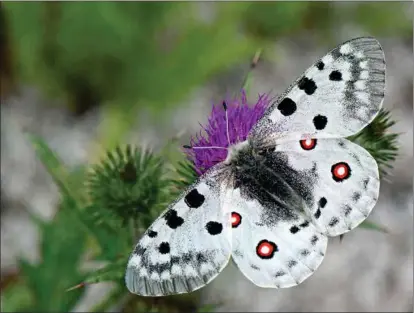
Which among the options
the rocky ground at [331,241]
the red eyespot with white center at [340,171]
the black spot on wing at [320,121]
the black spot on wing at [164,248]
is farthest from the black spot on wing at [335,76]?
the rocky ground at [331,241]

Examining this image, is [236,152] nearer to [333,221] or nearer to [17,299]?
[333,221]

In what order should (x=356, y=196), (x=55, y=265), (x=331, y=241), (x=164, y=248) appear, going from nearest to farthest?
(x=164, y=248), (x=356, y=196), (x=55, y=265), (x=331, y=241)

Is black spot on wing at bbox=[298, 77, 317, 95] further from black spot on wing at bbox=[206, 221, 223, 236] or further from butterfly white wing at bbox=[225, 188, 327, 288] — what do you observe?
black spot on wing at bbox=[206, 221, 223, 236]

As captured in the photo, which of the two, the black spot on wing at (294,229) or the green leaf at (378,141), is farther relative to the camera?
the green leaf at (378,141)

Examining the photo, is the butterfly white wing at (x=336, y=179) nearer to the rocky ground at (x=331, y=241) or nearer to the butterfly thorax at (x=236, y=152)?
the butterfly thorax at (x=236, y=152)

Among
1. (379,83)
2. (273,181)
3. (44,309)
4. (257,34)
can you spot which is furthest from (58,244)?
(257,34)

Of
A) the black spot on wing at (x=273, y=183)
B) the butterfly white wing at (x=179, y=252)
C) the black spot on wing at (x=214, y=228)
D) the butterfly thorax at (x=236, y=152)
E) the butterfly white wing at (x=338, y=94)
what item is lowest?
the butterfly white wing at (x=179, y=252)

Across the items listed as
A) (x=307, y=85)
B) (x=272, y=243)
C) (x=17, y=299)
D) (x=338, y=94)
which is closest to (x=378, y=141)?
(x=338, y=94)
